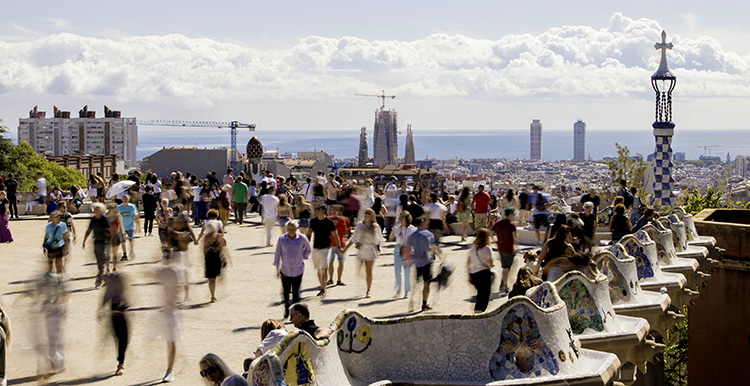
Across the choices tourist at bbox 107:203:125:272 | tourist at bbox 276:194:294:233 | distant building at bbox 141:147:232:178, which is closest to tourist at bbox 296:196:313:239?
tourist at bbox 276:194:294:233

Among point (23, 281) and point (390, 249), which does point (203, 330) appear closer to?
point (23, 281)

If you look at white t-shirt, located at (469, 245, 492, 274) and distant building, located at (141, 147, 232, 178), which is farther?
distant building, located at (141, 147, 232, 178)

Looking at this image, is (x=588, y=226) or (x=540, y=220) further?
(x=540, y=220)

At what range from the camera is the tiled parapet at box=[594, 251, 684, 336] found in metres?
12.2

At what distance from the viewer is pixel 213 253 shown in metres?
13.1

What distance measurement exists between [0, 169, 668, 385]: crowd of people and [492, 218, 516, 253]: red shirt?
0.05 ft

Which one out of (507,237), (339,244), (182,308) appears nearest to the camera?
(182,308)

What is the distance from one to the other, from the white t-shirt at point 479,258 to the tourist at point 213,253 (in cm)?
361

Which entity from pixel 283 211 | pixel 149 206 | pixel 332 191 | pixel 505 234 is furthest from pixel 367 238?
A: pixel 332 191

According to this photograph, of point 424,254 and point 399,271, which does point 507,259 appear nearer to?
point 399,271

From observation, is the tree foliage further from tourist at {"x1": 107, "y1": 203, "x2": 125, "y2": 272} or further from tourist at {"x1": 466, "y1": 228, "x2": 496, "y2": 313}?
tourist at {"x1": 466, "y1": 228, "x2": 496, "y2": 313}

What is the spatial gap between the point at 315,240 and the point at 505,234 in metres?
2.83

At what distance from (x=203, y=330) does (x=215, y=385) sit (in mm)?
4458

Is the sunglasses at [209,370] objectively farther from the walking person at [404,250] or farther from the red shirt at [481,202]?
the red shirt at [481,202]
